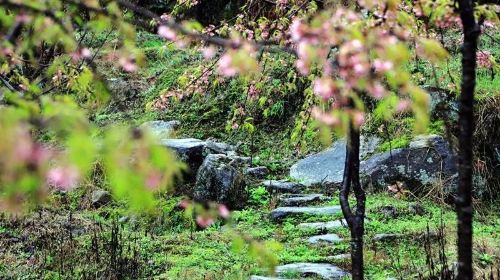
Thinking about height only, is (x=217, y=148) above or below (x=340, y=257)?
above

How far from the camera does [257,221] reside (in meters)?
5.87

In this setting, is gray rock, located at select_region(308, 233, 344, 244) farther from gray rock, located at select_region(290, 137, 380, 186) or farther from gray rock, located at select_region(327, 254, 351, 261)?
gray rock, located at select_region(290, 137, 380, 186)

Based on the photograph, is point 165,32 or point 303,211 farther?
point 303,211

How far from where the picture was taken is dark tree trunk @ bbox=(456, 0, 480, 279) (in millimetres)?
1839

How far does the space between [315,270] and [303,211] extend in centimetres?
177

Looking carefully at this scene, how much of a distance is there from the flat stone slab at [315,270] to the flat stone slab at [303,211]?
152cm

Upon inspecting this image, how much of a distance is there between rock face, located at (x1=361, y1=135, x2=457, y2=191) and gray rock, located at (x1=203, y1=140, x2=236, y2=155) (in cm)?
210

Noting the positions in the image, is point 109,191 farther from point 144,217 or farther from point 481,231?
point 481,231

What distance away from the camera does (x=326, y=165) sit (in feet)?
23.2

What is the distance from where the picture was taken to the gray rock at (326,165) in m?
6.87

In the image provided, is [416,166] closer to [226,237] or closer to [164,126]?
[226,237]

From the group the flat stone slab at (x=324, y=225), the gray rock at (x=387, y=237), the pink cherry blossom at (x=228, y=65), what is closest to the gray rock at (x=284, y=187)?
the flat stone slab at (x=324, y=225)

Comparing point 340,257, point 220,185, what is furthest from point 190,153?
point 340,257

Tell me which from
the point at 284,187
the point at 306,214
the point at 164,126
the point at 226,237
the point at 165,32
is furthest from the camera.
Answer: the point at 164,126
